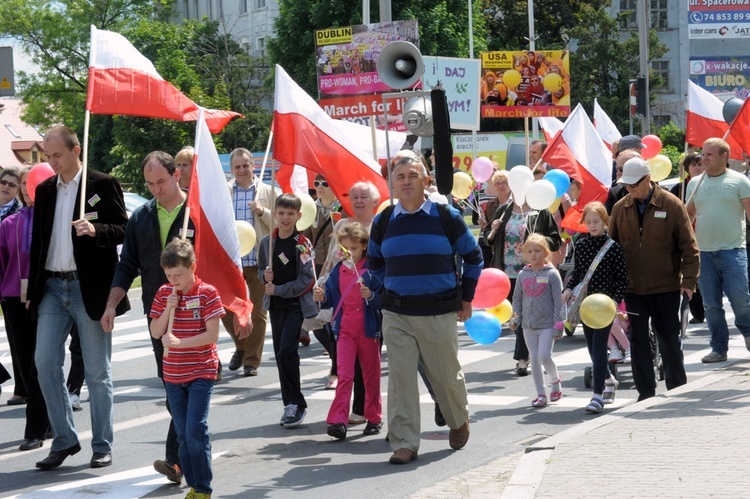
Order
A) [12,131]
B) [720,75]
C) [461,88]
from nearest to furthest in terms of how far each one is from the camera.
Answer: [461,88]
[720,75]
[12,131]

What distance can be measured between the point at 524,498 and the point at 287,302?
158 inches

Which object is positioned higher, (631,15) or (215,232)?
(631,15)

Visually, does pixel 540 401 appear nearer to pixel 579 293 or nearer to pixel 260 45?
pixel 579 293

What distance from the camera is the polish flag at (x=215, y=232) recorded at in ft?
25.9

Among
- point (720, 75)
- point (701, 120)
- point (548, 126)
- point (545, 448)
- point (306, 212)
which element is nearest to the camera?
point (545, 448)

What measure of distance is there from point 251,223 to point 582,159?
3462 millimetres

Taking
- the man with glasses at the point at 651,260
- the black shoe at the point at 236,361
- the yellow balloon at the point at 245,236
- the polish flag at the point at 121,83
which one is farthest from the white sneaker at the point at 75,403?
the man with glasses at the point at 651,260

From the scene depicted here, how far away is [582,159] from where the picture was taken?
12.9 m

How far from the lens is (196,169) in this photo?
7945mm

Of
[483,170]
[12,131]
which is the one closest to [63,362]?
[483,170]

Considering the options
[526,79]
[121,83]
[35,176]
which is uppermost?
[526,79]

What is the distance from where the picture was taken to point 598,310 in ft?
30.9

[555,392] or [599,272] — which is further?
[555,392]

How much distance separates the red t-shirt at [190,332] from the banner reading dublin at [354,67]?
11758 millimetres
